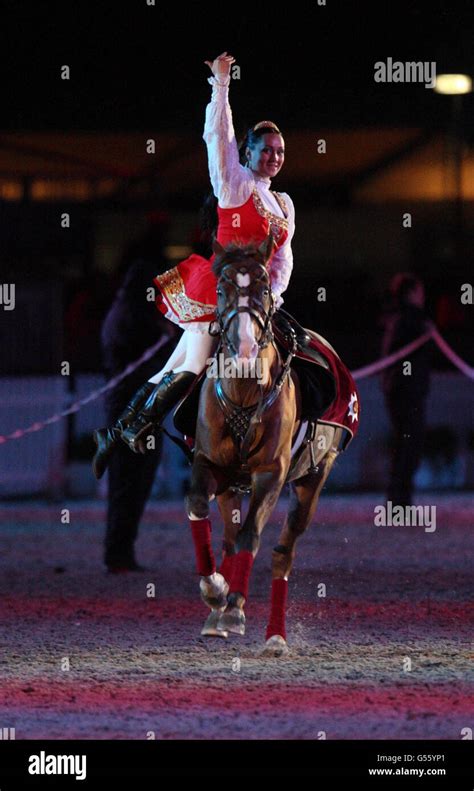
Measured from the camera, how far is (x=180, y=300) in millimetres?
8070

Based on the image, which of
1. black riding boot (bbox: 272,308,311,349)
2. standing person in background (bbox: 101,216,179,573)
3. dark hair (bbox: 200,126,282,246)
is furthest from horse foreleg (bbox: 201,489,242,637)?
standing person in background (bbox: 101,216,179,573)

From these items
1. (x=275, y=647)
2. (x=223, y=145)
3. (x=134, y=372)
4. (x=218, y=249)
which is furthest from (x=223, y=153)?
(x=134, y=372)

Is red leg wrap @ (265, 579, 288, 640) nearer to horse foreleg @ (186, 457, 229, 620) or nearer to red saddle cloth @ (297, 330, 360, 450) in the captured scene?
horse foreleg @ (186, 457, 229, 620)

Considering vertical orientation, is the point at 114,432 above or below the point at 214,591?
above

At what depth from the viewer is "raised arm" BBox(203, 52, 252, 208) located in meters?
7.54

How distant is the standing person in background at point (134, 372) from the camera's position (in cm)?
1151

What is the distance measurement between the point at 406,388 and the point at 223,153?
7.46 meters

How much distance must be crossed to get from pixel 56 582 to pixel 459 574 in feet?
9.66

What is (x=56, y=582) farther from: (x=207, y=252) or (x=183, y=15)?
(x=183, y=15)

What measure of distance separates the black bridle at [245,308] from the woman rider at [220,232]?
11.0 inches

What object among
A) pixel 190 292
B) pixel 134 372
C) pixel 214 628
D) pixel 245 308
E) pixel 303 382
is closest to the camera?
pixel 245 308

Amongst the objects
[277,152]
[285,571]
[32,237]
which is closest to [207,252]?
[277,152]

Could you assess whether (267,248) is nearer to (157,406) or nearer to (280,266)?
(280,266)

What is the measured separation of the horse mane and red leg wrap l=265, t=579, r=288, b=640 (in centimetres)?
176
